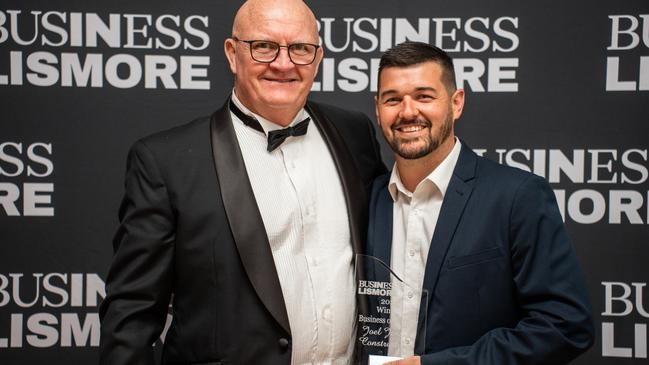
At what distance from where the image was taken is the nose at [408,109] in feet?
6.12

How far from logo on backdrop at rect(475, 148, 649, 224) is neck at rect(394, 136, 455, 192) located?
3.09 ft

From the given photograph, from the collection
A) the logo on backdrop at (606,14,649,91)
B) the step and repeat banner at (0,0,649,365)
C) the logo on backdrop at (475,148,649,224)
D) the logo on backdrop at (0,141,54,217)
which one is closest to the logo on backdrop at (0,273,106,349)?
the step and repeat banner at (0,0,649,365)

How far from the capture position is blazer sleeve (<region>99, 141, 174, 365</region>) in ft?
6.13

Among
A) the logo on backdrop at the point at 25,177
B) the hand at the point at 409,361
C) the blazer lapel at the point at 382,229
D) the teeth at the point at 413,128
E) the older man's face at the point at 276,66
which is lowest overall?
the hand at the point at 409,361

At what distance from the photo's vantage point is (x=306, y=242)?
2010 millimetres

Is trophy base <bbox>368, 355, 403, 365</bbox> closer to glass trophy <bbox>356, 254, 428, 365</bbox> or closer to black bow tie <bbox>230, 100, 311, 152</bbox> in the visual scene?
glass trophy <bbox>356, 254, 428, 365</bbox>

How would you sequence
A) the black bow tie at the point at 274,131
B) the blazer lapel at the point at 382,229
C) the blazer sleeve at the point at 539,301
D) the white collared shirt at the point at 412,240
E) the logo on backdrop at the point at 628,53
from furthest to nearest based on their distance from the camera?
the logo on backdrop at the point at 628,53 → the black bow tie at the point at 274,131 → the blazer lapel at the point at 382,229 → the white collared shirt at the point at 412,240 → the blazer sleeve at the point at 539,301

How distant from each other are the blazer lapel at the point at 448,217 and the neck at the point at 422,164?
7cm

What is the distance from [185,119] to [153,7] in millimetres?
512

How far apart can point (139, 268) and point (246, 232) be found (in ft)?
1.12

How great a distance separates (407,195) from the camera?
1969 mm

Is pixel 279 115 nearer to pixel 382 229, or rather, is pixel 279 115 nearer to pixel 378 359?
pixel 382 229

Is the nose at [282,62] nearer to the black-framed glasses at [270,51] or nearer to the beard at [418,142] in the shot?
the black-framed glasses at [270,51]

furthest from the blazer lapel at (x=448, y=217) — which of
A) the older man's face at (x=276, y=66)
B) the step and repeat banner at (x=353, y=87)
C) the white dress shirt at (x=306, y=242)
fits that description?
the step and repeat banner at (x=353, y=87)
